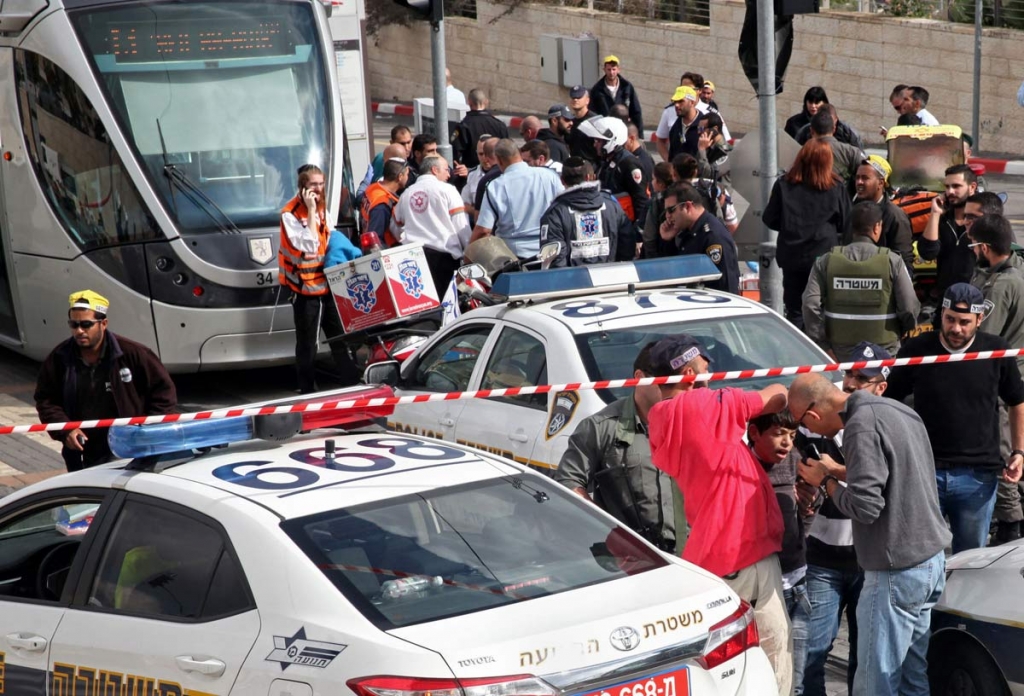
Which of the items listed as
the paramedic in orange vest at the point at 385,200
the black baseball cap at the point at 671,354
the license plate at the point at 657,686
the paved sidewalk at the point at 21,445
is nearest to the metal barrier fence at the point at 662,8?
the paramedic in orange vest at the point at 385,200

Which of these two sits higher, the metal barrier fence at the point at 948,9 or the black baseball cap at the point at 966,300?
the metal barrier fence at the point at 948,9

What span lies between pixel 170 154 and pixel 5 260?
233 cm

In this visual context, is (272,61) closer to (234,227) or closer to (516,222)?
(234,227)

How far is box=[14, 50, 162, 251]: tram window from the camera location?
475 inches

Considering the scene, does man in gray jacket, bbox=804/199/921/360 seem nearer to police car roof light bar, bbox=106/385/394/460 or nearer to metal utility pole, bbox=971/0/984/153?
police car roof light bar, bbox=106/385/394/460

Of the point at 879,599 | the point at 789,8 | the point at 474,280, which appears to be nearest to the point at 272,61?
the point at 474,280

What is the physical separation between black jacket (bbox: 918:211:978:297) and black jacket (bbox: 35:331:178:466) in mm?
4848

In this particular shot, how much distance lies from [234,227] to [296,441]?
7.08m

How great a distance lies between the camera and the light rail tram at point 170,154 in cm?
1208

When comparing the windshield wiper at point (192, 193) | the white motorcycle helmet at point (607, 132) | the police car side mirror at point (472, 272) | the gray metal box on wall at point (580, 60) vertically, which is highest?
the gray metal box on wall at point (580, 60)

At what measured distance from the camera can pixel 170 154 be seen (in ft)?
39.9

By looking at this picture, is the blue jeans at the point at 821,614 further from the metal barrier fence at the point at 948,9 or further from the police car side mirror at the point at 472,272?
the metal barrier fence at the point at 948,9

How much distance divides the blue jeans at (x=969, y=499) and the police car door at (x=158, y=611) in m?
3.57

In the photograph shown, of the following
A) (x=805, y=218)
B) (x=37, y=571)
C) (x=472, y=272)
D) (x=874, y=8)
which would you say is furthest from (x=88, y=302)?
(x=874, y=8)
